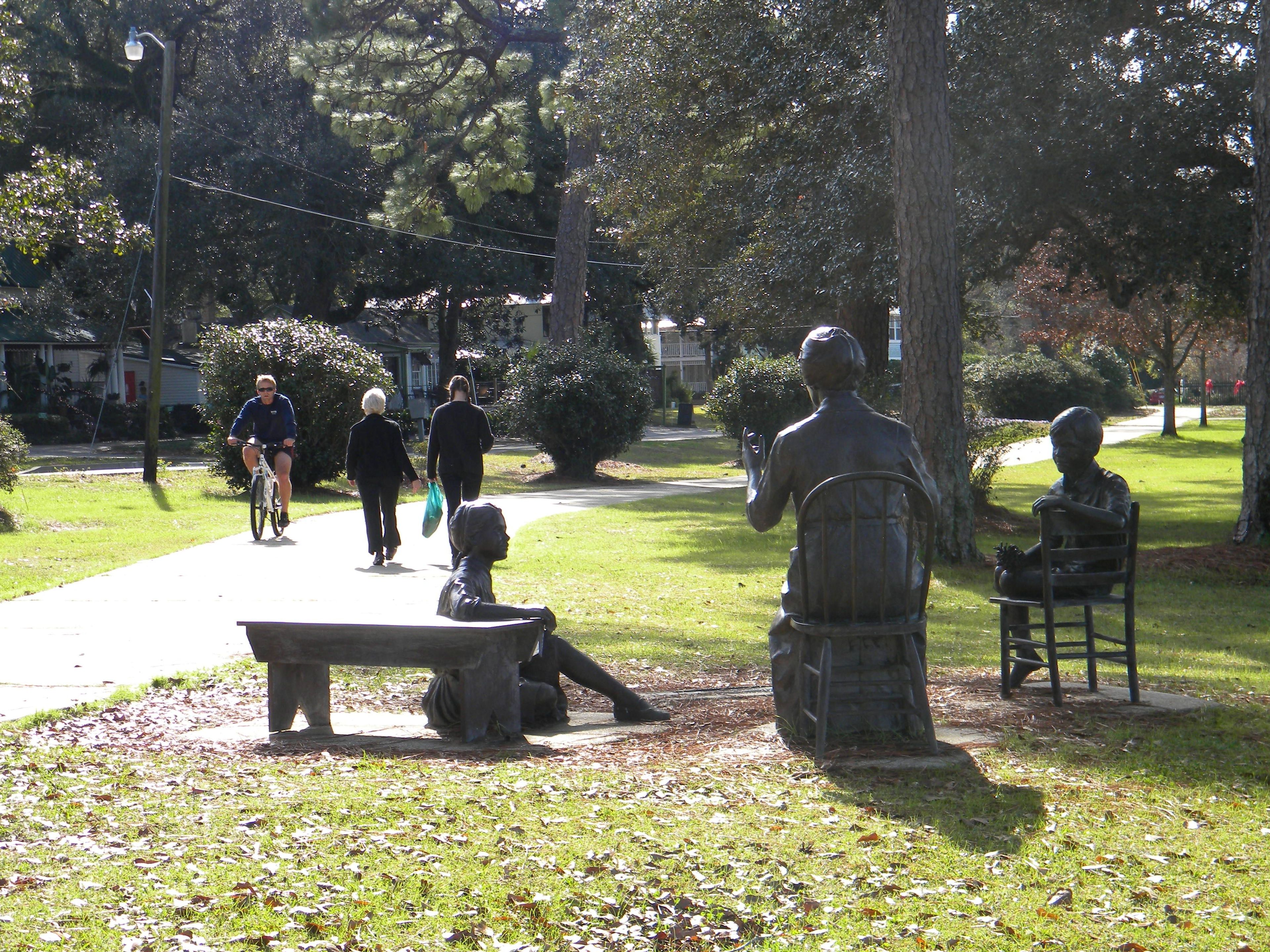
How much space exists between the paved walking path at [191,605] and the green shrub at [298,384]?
4870mm

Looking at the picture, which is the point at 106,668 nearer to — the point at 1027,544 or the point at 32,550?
the point at 32,550

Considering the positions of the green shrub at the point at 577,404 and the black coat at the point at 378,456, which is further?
the green shrub at the point at 577,404

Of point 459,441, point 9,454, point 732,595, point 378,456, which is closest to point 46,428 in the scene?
point 9,454

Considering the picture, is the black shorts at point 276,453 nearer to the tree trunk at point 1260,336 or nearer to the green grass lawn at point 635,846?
the green grass lawn at point 635,846

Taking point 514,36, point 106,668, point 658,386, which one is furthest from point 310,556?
point 658,386

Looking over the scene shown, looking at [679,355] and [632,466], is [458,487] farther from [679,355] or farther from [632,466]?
[679,355]

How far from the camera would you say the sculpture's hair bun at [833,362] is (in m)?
5.39

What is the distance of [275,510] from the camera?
49.6 feet

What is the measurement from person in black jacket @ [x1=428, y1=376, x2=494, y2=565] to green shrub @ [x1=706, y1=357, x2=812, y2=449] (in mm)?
18280

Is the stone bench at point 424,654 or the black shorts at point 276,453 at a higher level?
the black shorts at point 276,453

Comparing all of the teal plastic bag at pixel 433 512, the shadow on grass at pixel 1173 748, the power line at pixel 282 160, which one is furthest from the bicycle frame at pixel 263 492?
the power line at pixel 282 160

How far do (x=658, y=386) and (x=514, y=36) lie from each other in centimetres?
4280

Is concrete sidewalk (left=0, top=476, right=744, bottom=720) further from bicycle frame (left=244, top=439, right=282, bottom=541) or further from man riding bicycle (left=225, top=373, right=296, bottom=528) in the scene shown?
man riding bicycle (left=225, top=373, right=296, bottom=528)

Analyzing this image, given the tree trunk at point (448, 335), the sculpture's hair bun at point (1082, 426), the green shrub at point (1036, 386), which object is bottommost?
the sculpture's hair bun at point (1082, 426)
